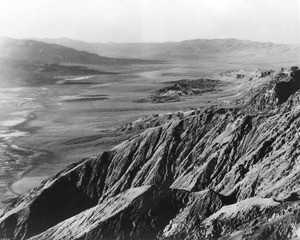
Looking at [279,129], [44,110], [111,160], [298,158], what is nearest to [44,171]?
[111,160]

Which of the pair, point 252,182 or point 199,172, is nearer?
point 252,182

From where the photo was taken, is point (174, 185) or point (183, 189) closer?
point (183, 189)

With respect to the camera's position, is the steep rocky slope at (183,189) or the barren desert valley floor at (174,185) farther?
the barren desert valley floor at (174,185)

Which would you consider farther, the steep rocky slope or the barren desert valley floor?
the barren desert valley floor

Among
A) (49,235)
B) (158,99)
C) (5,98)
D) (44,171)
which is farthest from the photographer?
(5,98)

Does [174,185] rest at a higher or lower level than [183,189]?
lower

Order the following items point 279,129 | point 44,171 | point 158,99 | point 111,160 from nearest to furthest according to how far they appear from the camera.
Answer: point 279,129, point 111,160, point 44,171, point 158,99

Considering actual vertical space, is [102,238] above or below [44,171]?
above

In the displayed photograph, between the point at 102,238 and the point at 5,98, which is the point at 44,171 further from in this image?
the point at 5,98
